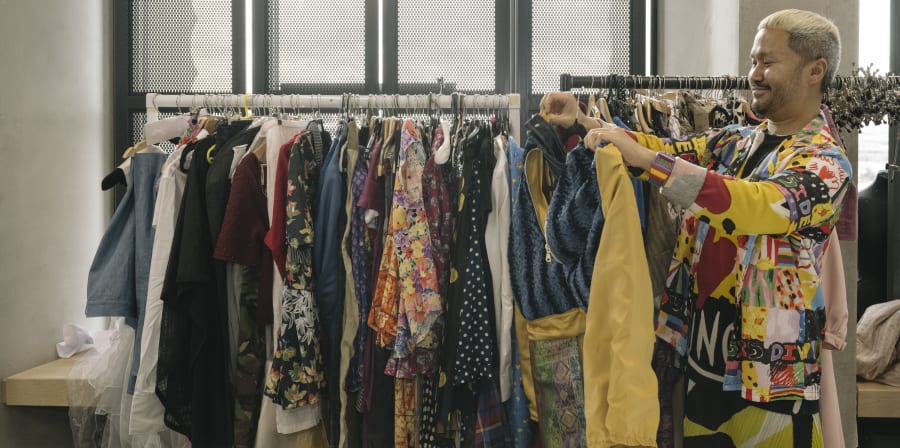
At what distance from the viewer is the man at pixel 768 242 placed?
4.38ft

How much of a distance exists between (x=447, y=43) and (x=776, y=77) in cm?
192

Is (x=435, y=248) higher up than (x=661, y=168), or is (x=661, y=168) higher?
(x=661, y=168)

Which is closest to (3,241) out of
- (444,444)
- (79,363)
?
(79,363)

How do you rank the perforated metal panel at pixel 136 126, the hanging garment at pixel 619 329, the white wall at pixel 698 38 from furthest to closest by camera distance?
the perforated metal panel at pixel 136 126 < the white wall at pixel 698 38 < the hanging garment at pixel 619 329

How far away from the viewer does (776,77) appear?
1.46 meters

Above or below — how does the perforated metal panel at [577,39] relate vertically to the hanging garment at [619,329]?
above

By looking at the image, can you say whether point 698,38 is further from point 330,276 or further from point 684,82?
point 330,276

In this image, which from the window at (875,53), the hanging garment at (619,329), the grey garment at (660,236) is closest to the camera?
the hanging garment at (619,329)

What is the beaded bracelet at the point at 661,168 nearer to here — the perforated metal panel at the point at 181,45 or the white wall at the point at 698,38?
the white wall at the point at 698,38

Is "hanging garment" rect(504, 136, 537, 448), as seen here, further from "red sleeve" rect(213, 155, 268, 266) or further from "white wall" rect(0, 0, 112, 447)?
"white wall" rect(0, 0, 112, 447)

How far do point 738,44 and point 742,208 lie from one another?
1.20 meters

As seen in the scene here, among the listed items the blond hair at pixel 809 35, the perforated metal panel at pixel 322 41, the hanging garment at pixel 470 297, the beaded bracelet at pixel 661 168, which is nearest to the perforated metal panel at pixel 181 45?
the perforated metal panel at pixel 322 41

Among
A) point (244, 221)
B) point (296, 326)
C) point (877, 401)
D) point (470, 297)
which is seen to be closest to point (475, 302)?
point (470, 297)

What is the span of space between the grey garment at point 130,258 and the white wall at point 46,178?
0.56m
